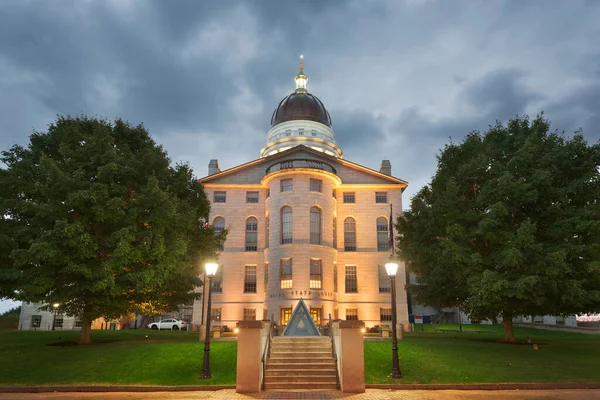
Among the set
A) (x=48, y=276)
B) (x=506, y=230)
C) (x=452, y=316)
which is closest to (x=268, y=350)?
(x=48, y=276)

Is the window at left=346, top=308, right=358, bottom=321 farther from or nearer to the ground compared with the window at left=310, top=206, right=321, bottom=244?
nearer to the ground

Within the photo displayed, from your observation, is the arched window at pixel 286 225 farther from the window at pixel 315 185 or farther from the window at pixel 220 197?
the window at pixel 220 197

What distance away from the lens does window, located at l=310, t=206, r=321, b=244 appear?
44500mm

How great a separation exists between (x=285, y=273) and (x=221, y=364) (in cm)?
2391

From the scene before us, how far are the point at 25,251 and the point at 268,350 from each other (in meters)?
11.7

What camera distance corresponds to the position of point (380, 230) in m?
49.0

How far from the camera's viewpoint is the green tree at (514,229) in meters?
23.3

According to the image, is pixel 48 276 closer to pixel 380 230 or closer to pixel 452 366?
pixel 452 366

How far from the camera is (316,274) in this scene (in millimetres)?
43281

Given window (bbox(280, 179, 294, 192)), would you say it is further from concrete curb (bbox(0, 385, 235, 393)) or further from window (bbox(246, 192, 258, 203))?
concrete curb (bbox(0, 385, 235, 393))

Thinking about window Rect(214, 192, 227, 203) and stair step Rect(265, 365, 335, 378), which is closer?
stair step Rect(265, 365, 335, 378)

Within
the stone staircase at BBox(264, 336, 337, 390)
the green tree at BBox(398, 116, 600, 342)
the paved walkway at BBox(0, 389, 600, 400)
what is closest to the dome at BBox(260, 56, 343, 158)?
the green tree at BBox(398, 116, 600, 342)

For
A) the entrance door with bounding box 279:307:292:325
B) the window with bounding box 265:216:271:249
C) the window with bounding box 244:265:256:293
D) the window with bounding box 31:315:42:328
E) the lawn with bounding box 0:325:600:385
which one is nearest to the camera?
the lawn with bounding box 0:325:600:385

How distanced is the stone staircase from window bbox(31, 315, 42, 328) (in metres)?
41.1
